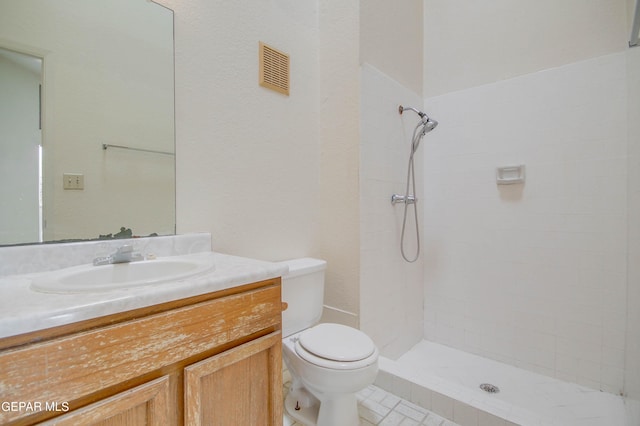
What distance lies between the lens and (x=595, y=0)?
179cm

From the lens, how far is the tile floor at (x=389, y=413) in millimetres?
1496

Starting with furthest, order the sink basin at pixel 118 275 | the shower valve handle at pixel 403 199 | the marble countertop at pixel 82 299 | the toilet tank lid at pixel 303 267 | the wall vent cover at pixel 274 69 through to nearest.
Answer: the shower valve handle at pixel 403 199, the wall vent cover at pixel 274 69, the toilet tank lid at pixel 303 267, the sink basin at pixel 118 275, the marble countertop at pixel 82 299

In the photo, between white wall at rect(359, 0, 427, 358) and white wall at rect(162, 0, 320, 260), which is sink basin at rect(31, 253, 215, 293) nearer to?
white wall at rect(162, 0, 320, 260)

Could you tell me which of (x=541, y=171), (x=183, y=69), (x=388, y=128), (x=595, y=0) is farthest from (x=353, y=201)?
(x=595, y=0)

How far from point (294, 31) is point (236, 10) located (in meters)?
0.42

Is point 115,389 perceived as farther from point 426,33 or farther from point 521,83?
point 426,33

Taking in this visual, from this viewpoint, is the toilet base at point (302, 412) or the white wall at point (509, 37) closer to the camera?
the toilet base at point (302, 412)

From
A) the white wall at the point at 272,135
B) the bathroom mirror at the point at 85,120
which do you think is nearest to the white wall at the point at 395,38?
the white wall at the point at 272,135

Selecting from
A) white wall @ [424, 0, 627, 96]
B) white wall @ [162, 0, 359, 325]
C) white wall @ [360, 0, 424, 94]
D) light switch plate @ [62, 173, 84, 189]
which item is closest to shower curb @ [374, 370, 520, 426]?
white wall @ [162, 0, 359, 325]

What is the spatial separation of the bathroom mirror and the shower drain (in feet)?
6.51

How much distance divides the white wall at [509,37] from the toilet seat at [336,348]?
1.96 meters

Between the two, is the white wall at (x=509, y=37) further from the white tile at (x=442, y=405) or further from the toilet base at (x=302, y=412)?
the toilet base at (x=302, y=412)

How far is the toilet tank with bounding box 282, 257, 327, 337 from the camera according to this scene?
1525 millimetres

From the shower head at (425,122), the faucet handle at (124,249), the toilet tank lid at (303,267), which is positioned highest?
the shower head at (425,122)
